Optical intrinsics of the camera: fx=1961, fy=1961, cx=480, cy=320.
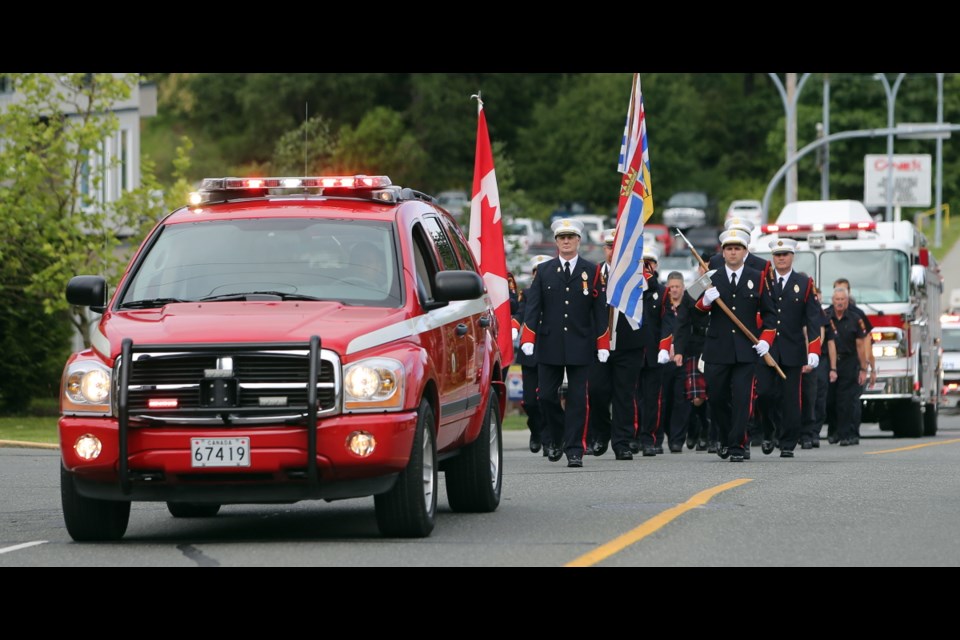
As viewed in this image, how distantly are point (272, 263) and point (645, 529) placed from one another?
2508mm

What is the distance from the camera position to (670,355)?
A: 64.5 ft

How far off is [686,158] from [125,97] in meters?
56.2

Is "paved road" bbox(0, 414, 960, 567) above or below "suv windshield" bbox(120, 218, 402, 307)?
below

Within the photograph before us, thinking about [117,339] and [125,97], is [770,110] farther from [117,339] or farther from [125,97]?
[117,339]

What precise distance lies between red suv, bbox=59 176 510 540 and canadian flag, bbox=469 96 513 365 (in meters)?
8.26

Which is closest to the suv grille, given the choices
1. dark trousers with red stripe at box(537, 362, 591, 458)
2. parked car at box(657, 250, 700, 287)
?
dark trousers with red stripe at box(537, 362, 591, 458)

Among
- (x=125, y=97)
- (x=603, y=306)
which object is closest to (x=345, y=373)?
(x=603, y=306)

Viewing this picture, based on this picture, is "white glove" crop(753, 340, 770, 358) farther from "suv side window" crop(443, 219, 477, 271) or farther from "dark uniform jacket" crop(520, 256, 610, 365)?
"suv side window" crop(443, 219, 477, 271)

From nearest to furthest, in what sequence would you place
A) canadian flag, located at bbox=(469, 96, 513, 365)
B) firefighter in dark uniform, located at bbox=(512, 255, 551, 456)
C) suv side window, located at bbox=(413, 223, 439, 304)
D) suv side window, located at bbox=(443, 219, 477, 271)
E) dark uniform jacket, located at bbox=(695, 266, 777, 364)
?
suv side window, located at bbox=(413, 223, 439, 304), suv side window, located at bbox=(443, 219, 477, 271), dark uniform jacket, located at bbox=(695, 266, 777, 364), firefighter in dark uniform, located at bbox=(512, 255, 551, 456), canadian flag, located at bbox=(469, 96, 513, 365)

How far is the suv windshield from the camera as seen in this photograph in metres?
10.6

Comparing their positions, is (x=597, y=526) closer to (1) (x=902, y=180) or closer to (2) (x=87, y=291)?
(2) (x=87, y=291)

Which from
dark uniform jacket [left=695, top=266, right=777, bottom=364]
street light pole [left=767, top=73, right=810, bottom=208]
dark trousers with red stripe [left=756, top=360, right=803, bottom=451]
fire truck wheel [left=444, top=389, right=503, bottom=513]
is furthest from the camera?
street light pole [left=767, top=73, right=810, bottom=208]

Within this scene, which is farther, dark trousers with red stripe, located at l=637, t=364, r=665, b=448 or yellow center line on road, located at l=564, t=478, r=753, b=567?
dark trousers with red stripe, located at l=637, t=364, r=665, b=448

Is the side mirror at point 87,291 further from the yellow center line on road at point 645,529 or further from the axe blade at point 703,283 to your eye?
the axe blade at point 703,283
